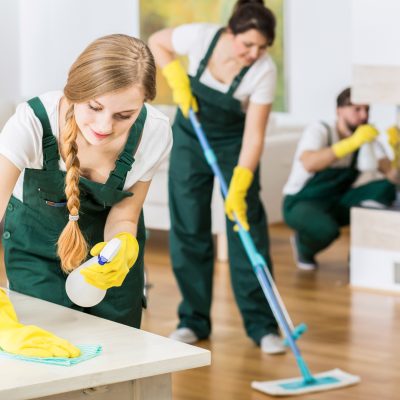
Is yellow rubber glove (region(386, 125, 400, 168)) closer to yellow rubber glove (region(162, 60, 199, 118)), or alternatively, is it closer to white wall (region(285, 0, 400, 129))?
white wall (region(285, 0, 400, 129))

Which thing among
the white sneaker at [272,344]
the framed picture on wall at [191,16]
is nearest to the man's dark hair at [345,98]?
the white sneaker at [272,344]

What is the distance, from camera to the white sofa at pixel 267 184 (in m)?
5.83

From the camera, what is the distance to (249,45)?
3957 millimetres

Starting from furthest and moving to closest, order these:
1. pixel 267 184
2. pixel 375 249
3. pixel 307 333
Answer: pixel 267 184, pixel 375 249, pixel 307 333

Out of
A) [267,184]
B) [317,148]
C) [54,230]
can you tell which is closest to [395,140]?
[317,148]

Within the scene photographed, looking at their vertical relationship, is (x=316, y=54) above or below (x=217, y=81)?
below

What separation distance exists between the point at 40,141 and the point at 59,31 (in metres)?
5.99

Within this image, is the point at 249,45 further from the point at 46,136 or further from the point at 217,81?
the point at 46,136

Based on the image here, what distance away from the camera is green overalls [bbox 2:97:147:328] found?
2.48 meters

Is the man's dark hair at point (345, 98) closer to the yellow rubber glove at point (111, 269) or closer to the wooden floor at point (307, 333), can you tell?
the wooden floor at point (307, 333)

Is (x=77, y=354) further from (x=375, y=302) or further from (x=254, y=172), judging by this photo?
(x=375, y=302)

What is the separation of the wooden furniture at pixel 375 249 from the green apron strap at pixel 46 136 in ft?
9.84

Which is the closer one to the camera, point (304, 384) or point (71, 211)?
point (71, 211)

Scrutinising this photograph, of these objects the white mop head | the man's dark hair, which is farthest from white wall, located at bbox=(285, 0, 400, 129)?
the white mop head
